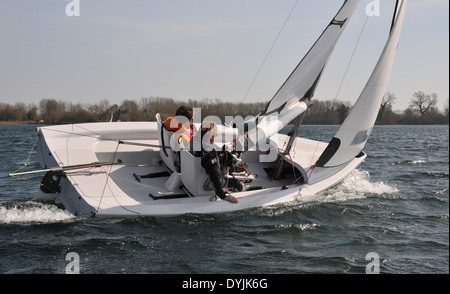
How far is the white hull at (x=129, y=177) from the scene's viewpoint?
5926mm

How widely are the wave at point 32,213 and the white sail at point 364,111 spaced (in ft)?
13.4

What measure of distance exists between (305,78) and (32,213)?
484cm

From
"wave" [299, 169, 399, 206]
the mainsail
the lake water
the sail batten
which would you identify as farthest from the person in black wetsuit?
the sail batten

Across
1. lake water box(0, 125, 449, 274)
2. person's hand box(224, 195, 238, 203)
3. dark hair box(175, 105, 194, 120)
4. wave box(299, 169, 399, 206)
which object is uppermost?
dark hair box(175, 105, 194, 120)

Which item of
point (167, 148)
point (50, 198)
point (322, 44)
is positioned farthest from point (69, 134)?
point (322, 44)

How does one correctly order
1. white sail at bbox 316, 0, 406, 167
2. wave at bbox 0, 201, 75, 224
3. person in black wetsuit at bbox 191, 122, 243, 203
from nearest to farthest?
wave at bbox 0, 201, 75, 224 → person in black wetsuit at bbox 191, 122, 243, 203 → white sail at bbox 316, 0, 406, 167

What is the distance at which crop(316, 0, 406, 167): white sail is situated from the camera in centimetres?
725

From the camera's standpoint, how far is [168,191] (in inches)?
263

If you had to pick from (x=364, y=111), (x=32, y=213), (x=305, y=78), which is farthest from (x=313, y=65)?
(x=32, y=213)

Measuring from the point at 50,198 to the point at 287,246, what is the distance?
3.87 m

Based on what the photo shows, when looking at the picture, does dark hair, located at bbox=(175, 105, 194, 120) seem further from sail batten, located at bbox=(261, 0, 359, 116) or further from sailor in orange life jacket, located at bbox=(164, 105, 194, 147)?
sail batten, located at bbox=(261, 0, 359, 116)

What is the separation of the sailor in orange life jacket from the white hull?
2.54ft

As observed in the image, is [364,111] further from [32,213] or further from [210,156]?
[32,213]
